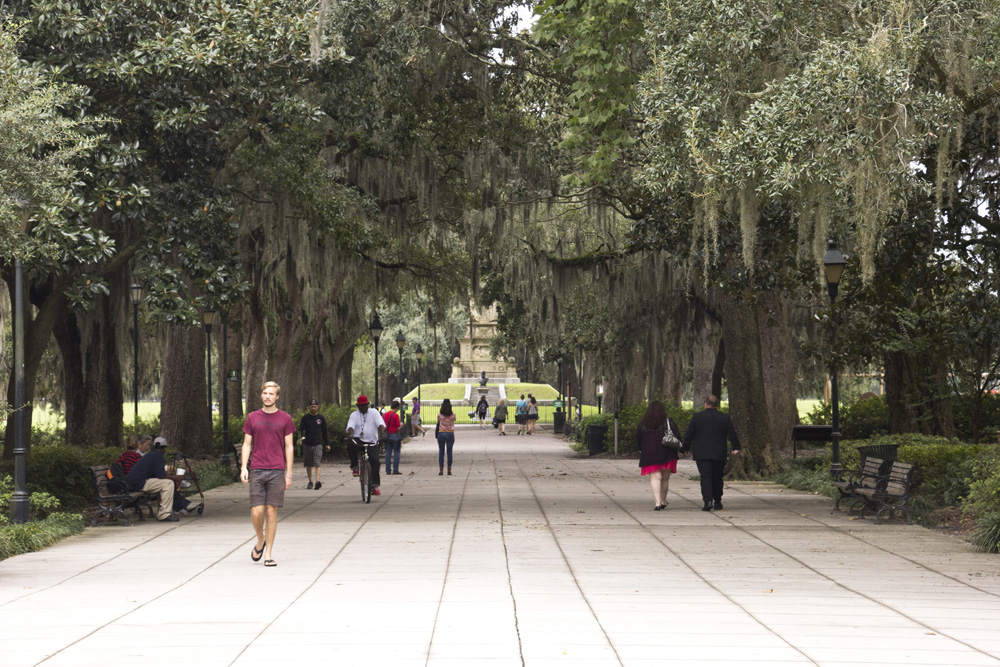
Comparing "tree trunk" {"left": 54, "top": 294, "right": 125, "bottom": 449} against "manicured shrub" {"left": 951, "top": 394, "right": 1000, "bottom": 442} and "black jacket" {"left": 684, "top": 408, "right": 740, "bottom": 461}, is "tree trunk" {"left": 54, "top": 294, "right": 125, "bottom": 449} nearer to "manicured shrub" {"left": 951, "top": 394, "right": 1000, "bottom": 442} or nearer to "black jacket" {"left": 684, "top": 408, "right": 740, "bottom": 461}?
"black jacket" {"left": 684, "top": 408, "right": 740, "bottom": 461}

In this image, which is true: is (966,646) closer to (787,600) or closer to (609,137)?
(787,600)

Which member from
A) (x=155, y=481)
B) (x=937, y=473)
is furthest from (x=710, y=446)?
(x=155, y=481)

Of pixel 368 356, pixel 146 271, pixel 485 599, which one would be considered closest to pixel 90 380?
pixel 146 271

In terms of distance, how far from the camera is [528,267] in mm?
29375

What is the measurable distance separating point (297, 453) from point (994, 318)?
59.5 ft

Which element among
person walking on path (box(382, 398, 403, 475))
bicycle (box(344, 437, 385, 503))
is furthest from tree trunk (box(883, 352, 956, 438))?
person walking on path (box(382, 398, 403, 475))

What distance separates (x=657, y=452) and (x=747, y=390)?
6005 mm

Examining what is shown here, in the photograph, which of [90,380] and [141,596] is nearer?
[141,596]

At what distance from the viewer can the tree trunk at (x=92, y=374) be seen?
2166 centimetres

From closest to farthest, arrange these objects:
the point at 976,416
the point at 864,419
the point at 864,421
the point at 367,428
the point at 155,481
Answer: the point at 155,481 < the point at 367,428 < the point at 976,416 < the point at 864,421 < the point at 864,419

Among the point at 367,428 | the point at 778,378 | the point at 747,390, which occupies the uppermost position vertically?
the point at 778,378

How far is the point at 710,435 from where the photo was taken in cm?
1633

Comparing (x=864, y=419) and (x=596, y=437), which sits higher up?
(x=864, y=419)

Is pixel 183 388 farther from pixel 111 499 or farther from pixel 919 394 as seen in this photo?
pixel 919 394
